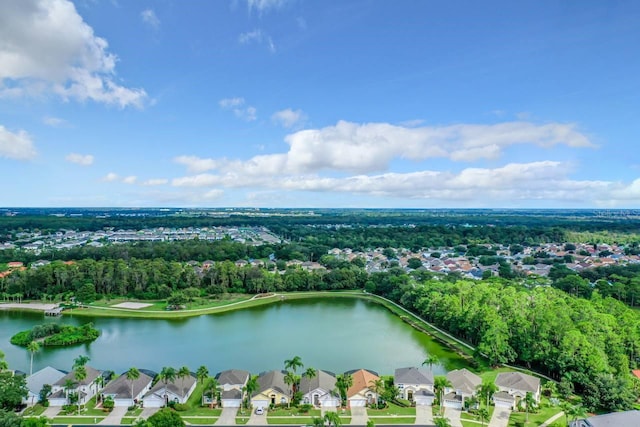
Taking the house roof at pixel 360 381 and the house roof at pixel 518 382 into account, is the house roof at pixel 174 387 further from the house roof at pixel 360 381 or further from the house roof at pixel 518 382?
the house roof at pixel 518 382

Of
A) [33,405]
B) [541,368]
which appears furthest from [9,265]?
[541,368]

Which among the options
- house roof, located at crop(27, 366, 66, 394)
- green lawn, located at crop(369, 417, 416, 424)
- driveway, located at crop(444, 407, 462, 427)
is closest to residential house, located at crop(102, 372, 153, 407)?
house roof, located at crop(27, 366, 66, 394)

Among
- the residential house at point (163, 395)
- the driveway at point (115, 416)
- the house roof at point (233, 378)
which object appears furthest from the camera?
the house roof at point (233, 378)

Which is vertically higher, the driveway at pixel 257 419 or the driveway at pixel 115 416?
the driveway at pixel 115 416

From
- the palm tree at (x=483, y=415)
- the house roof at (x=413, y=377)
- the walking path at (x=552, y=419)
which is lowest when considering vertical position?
the walking path at (x=552, y=419)

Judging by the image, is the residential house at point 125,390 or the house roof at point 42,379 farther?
the house roof at point 42,379

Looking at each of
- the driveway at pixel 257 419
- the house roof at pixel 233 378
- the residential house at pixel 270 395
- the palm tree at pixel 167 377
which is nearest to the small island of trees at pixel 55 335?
the palm tree at pixel 167 377
